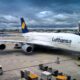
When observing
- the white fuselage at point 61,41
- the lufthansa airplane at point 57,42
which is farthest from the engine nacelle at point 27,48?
the white fuselage at point 61,41

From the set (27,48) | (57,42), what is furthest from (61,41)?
(27,48)

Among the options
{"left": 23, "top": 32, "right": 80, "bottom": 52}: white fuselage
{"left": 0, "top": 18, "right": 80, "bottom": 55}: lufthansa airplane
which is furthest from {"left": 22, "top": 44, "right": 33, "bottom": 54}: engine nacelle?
{"left": 23, "top": 32, "right": 80, "bottom": 52}: white fuselage

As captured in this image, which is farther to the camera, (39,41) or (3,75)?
(39,41)

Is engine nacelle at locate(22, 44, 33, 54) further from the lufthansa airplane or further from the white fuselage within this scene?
the white fuselage

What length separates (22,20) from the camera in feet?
104

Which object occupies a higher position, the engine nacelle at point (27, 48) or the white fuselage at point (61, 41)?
the white fuselage at point (61, 41)

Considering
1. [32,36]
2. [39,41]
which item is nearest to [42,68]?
[39,41]

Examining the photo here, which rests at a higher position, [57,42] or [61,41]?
[61,41]

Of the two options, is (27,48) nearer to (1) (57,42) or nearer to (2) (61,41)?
(1) (57,42)

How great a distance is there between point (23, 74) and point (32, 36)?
50.7 ft

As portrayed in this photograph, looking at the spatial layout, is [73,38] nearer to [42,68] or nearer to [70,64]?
[70,64]

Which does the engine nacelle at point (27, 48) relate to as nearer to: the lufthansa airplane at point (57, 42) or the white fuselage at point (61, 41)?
the lufthansa airplane at point (57, 42)

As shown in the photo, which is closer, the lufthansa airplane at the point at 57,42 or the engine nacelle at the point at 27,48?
the lufthansa airplane at the point at 57,42

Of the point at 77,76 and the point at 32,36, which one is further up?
the point at 32,36
